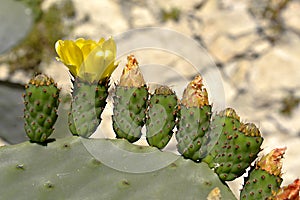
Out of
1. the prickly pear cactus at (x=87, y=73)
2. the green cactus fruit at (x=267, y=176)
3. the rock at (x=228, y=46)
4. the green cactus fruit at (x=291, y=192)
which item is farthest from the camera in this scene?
the rock at (x=228, y=46)

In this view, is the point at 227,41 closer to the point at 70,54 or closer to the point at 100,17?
the point at 100,17

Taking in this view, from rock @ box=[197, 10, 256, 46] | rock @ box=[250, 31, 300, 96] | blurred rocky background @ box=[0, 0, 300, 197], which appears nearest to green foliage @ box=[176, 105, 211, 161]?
blurred rocky background @ box=[0, 0, 300, 197]

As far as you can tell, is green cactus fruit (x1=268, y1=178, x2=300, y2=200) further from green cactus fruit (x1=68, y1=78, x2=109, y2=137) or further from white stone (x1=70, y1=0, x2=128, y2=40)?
white stone (x1=70, y1=0, x2=128, y2=40)

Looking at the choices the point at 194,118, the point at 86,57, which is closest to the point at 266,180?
the point at 194,118

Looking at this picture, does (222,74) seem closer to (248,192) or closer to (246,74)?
(246,74)

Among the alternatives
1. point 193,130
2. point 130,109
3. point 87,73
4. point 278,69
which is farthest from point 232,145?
point 278,69

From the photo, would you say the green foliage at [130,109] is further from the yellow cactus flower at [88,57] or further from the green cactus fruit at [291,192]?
the green cactus fruit at [291,192]

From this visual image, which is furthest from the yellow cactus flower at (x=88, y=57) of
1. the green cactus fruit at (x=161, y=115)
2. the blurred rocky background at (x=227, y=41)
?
the blurred rocky background at (x=227, y=41)
